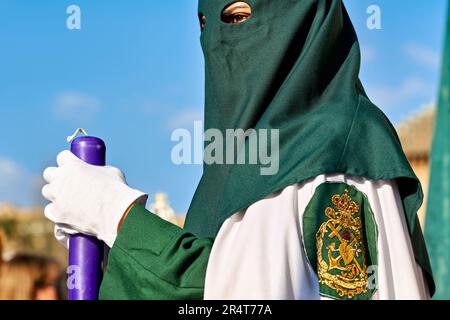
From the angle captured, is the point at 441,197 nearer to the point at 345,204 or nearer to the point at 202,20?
the point at 202,20

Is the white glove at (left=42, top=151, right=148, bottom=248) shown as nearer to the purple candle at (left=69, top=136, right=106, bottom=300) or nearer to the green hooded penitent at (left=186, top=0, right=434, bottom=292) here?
the purple candle at (left=69, top=136, right=106, bottom=300)

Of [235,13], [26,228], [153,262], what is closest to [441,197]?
[235,13]

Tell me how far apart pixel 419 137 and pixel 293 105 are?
91.5 feet

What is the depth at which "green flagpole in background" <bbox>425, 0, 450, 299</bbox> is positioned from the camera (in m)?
6.98

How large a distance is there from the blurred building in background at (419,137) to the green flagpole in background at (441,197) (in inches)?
871

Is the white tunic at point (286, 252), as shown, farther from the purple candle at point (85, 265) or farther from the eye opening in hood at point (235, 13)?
the eye opening in hood at point (235, 13)

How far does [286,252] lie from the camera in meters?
2.86

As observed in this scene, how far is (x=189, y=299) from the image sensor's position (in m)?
2.93

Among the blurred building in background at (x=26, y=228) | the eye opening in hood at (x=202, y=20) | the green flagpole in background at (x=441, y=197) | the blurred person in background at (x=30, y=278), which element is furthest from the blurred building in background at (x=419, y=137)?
the eye opening in hood at (x=202, y=20)

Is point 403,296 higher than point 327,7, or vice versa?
point 327,7
